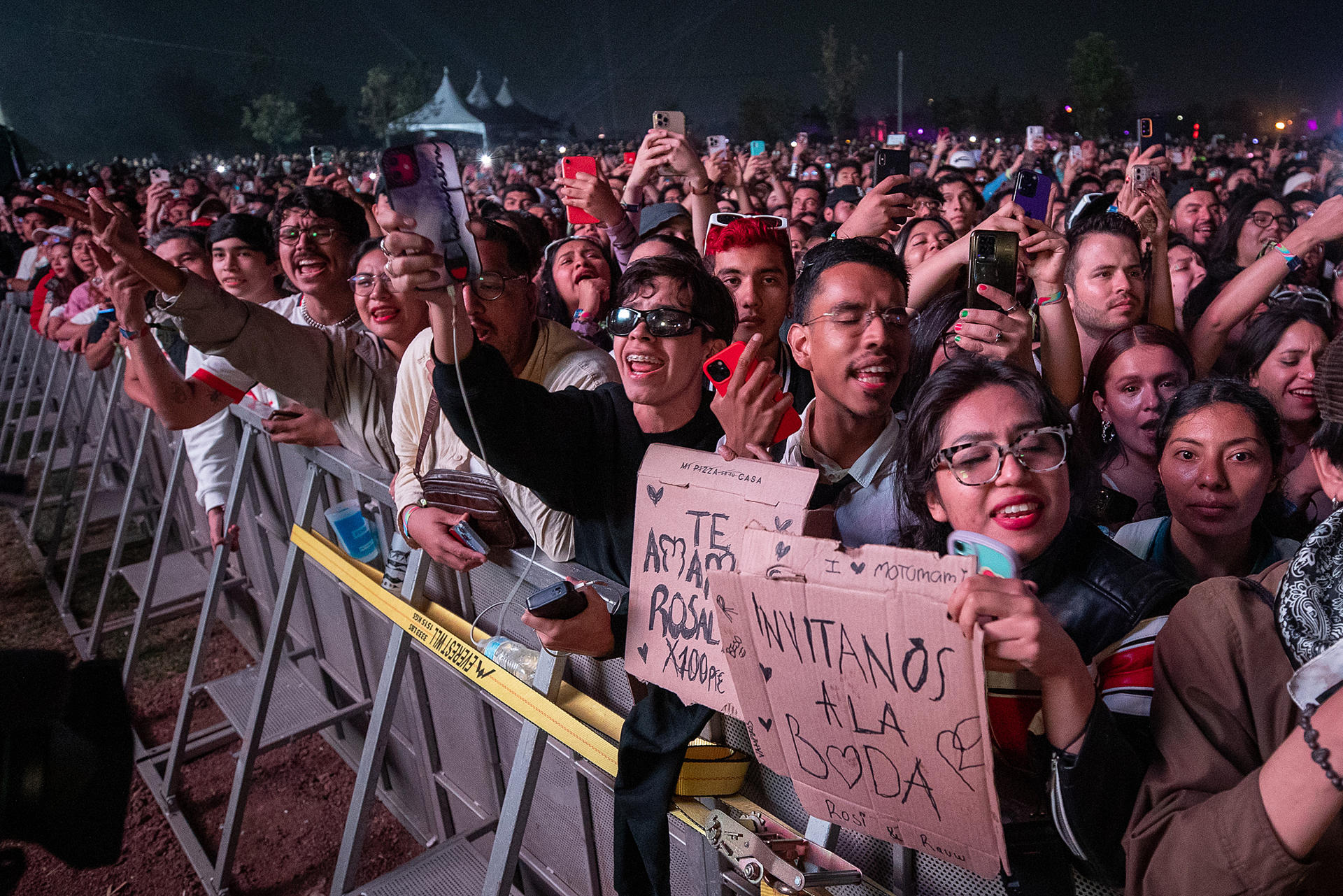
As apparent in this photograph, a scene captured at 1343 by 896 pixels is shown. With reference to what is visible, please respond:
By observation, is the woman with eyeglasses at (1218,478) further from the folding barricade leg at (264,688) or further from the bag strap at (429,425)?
the folding barricade leg at (264,688)

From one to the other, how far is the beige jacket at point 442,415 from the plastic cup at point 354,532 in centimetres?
44

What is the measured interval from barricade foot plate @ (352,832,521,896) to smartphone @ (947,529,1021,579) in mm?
2171

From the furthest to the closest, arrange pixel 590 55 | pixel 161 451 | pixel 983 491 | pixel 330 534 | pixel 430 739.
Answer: pixel 590 55, pixel 161 451, pixel 330 534, pixel 430 739, pixel 983 491

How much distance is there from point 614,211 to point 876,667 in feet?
9.92

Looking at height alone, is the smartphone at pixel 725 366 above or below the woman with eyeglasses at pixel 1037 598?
above

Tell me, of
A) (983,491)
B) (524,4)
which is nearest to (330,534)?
(983,491)

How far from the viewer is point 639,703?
1818 millimetres

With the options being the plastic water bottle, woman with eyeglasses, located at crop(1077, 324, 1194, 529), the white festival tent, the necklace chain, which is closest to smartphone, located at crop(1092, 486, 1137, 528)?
woman with eyeglasses, located at crop(1077, 324, 1194, 529)

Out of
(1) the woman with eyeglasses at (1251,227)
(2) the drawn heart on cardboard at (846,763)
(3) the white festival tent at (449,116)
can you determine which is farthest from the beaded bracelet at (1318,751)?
(3) the white festival tent at (449,116)

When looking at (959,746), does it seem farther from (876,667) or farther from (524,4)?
→ (524,4)

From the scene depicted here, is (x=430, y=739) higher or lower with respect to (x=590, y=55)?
lower

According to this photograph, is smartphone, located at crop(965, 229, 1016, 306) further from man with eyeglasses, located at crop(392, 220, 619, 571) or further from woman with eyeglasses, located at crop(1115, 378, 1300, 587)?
man with eyeglasses, located at crop(392, 220, 619, 571)

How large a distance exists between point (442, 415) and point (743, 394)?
117 centimetres

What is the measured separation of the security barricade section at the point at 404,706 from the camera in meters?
2.01
